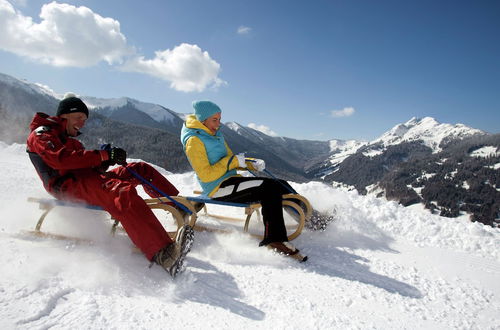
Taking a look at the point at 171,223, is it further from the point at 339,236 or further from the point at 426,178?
the point at 426,178

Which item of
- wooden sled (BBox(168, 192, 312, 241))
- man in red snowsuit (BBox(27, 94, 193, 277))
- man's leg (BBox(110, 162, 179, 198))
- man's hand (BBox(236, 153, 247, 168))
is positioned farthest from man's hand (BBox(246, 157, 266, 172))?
man in red snowsuit (BBox(27, 94, 193, 277))

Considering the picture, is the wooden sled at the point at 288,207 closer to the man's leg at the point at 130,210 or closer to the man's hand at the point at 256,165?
the man's hand at the point at 256,165

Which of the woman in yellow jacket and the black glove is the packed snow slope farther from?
the black glove

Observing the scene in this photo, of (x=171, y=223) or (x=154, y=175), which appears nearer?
(x=154, y=175)

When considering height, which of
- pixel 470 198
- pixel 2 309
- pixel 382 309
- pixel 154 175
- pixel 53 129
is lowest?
pixel 2 309

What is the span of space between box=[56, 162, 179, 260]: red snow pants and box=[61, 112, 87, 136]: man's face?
0.74 meters

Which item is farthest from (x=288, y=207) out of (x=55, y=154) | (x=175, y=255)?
(x=55, y=154)

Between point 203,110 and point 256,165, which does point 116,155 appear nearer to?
point 203,110

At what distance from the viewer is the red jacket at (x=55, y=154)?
3.14 m

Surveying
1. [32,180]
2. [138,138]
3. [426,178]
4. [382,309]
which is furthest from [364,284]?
[426,178]

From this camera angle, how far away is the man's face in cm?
379

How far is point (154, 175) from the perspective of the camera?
4477mm

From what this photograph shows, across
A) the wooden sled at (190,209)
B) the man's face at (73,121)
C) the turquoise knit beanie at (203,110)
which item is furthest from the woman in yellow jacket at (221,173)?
the man's face at (73,121)

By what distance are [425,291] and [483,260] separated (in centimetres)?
188
